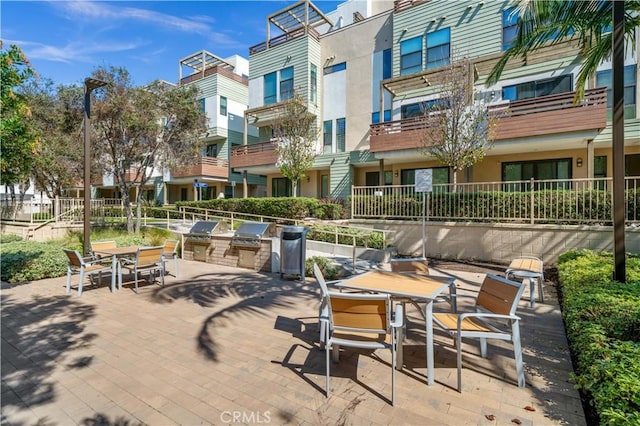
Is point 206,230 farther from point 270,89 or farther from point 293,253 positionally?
point 270,89

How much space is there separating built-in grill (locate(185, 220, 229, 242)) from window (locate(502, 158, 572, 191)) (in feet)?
39.9

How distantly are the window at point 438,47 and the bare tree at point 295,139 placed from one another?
708cm

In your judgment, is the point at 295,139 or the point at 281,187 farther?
the point at 281,187

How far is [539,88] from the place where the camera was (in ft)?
49.7

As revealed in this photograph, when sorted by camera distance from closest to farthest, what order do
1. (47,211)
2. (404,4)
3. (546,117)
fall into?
(546,117) < (47,211) < (404,4)

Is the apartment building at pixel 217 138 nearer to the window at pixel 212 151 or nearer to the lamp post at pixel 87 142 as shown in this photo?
the window at pixel 212 151

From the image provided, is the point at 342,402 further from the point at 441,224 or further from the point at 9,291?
the point at 441,224

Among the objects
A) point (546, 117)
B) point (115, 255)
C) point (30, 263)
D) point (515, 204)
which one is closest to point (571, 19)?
point (515, 204)

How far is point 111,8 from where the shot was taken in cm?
1073

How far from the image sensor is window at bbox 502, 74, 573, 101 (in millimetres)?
14547

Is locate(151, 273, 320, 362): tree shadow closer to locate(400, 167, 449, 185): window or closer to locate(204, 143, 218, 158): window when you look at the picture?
locate(400, 167, 449, 185): window

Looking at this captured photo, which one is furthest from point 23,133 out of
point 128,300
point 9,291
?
point 128,300

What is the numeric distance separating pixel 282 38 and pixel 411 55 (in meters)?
9.88

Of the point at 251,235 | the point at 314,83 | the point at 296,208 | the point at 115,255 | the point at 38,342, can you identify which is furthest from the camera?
the point at 314,83
